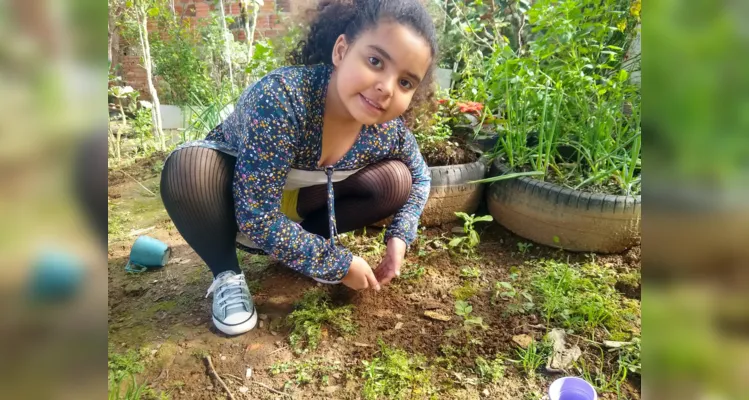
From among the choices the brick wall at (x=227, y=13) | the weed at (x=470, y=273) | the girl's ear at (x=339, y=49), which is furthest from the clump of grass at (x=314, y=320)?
the brick wall at (x=227, y=13)

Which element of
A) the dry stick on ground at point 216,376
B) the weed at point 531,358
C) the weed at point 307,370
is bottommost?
the dry stick on ground at point 216,376

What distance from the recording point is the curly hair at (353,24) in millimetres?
1055

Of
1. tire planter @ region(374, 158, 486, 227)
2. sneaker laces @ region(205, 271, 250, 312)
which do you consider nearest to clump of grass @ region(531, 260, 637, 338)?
tire planter @ region(374, 158, 486, 227)

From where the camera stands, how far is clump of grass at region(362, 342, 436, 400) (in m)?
1.07

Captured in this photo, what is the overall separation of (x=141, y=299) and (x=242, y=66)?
0.81 m

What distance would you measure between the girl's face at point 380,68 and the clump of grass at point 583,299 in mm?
710

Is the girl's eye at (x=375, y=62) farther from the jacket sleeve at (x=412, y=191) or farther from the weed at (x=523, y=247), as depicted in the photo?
the weed at (x=523, y=247)

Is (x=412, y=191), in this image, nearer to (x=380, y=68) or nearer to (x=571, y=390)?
(x=380, y=68)
